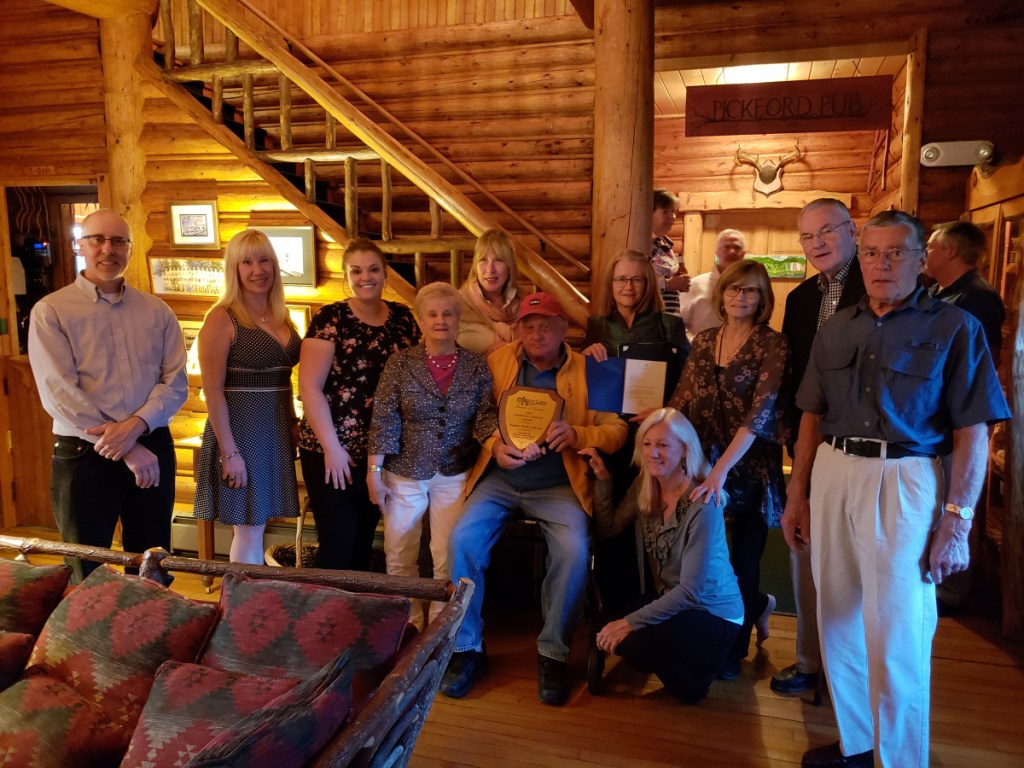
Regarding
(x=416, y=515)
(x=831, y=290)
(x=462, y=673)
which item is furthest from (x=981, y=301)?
(x=462, y=673)

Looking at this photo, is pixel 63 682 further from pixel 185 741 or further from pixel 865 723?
pixel 865 723

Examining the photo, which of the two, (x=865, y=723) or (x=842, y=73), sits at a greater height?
(x=842, y=73)

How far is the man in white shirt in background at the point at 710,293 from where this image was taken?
402 centimetres

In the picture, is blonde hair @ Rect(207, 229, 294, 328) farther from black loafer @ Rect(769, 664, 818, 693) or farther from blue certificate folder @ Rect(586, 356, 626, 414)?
black loafer @ Rect(769, 664, 818, 693)

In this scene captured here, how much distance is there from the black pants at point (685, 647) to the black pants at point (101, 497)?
6.11 ft

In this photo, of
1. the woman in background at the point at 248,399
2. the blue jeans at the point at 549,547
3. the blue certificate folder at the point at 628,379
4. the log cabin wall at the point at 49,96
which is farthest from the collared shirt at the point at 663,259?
the log cabin wall at the point at 49,96

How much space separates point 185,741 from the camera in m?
1.34

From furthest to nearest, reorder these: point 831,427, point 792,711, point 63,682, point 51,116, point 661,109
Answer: point 661,109, point 51,116, point 792,711, point 831,427, point 63,682

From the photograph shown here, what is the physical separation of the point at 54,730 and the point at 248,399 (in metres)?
1.40

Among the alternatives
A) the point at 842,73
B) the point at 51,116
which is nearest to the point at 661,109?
the point at 842,73

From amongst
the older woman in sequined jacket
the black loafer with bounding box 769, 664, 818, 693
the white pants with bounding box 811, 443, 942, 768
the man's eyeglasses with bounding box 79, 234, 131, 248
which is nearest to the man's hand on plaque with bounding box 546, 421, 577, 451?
the older woman in sequined jacket

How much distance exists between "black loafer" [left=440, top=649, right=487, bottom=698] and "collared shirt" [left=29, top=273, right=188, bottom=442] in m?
1.45

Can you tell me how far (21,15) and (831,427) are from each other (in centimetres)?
582

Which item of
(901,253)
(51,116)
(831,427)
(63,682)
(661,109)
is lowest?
(63,682)
